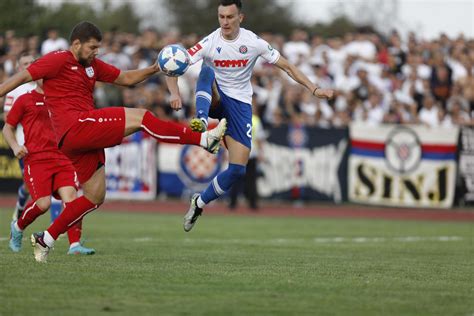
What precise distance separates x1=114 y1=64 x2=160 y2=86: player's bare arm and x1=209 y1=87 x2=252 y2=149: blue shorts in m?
1.45

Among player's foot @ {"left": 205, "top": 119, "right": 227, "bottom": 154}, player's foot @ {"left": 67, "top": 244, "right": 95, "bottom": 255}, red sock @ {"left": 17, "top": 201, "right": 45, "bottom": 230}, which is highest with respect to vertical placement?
player's foot @ {"left": 205, "top": 119, "right": 227, "bottom": 154}

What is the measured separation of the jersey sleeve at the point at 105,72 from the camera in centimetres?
1071

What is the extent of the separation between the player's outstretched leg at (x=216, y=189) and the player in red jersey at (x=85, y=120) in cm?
147

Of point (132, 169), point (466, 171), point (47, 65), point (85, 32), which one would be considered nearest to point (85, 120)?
point (47, 65)

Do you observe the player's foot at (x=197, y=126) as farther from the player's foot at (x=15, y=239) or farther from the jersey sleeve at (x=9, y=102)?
the jersey sleeve at (x=9, y=102)

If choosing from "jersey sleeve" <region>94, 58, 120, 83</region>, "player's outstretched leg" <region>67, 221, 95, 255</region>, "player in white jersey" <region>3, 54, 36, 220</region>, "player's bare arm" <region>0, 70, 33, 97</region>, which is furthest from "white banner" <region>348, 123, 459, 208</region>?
"player's bare arm" <region>0, 70, 33, 97</region>

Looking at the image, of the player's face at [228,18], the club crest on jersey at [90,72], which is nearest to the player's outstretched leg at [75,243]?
the club crest on jersey at [90,72]

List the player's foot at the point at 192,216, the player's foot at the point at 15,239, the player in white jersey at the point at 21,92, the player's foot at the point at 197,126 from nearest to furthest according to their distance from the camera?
1. the player's foot at the point at 197,126
2. the player's foot at the point at 15,239
3. the player's foot at the point at 192,216
4. the player in white jersey at the point at 21,92

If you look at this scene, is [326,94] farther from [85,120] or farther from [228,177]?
[85,120]

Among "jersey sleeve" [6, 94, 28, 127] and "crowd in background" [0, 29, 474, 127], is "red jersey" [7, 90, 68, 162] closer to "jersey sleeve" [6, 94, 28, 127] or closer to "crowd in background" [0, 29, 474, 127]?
"jersey sleeve" [6, 94, 28, 127]

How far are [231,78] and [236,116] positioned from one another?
0.46 m

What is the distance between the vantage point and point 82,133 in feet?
33.1

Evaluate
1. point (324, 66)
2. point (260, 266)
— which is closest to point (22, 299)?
point (260, 266)

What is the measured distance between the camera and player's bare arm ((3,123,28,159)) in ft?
37.7
